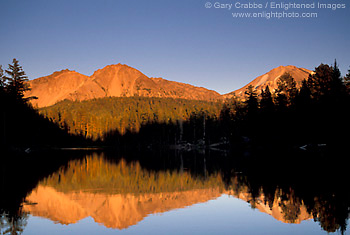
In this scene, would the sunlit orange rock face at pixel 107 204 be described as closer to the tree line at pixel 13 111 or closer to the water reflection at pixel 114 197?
the water reflection at pixel 114 197

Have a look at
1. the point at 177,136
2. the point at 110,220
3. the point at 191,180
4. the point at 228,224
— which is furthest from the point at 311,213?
the point at 177,136

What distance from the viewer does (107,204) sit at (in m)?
17.7

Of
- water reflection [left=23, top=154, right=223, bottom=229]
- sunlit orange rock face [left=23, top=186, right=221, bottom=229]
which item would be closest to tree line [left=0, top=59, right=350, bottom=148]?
water reflection [left=23, top=154, right=223, bottom=229]

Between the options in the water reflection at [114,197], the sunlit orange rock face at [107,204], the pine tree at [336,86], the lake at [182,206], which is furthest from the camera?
the pine tree at [336,86]

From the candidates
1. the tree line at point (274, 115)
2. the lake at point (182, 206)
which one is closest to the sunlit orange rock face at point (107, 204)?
→ the lake at point (182, 206)

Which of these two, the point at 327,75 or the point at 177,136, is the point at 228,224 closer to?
the point at 327,75

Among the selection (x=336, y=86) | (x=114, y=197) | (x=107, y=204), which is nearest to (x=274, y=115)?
(x=336, y=86)

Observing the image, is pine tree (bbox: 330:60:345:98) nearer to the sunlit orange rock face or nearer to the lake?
the lake

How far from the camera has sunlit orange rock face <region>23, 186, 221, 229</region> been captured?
1473cm

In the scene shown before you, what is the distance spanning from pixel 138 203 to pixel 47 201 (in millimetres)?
4856

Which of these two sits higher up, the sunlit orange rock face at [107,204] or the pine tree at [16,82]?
the pine tree at [16,82]

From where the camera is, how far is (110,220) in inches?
566

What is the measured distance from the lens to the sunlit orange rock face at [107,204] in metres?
14.7

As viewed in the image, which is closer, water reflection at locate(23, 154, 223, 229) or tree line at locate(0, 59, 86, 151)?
water reflection at locate(23, 154, 223, 229)
